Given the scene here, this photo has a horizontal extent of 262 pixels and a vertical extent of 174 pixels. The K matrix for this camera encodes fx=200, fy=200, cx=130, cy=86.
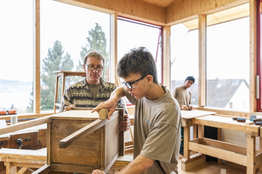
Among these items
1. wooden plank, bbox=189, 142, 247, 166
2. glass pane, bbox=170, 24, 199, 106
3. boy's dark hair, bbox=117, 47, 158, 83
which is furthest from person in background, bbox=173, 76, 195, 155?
boy's dark hair, bbox=117, 47, 158, 83

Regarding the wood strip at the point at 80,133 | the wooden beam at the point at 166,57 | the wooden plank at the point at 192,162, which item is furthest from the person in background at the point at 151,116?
the wooden beam at the point at 166,57

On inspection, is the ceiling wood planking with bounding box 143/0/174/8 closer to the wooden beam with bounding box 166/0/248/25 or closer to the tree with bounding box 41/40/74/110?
the wooden beam with bounding box 166/0/248/25

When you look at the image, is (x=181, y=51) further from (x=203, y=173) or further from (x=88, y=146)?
(x=88, y=146)

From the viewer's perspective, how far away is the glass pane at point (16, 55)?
3.04 meters

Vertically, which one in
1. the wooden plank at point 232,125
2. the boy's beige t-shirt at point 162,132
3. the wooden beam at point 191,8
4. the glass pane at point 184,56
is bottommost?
the wooden plank at point 232,125

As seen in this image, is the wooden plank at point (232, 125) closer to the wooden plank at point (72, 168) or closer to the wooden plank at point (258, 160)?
the wooden plank at point (258, 160)

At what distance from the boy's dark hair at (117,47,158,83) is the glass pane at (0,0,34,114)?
2.67 metres

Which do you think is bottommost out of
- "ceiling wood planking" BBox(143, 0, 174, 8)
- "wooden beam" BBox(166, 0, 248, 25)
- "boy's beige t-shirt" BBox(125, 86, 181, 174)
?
"boy's beige t-shirt" BBox(125, 86, 181, 174)

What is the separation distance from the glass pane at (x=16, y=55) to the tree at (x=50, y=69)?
0.65ft

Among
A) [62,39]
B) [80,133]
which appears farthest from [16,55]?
[80,133]

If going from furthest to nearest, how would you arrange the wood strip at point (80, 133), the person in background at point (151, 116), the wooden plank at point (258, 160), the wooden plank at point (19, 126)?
the wooden plank at point (258, 160), the person in background at point (151, 116), the wooden plank at point (19, 126), the wood strip at point (80, 133)

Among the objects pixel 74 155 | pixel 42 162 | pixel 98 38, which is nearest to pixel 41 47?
pixel 98 38

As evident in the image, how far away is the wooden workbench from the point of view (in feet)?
8.16

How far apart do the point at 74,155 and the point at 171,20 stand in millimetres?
4451
